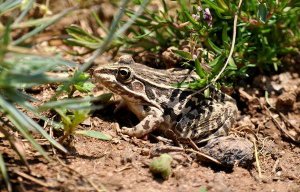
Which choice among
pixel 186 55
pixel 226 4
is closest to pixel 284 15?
pixel 226 4

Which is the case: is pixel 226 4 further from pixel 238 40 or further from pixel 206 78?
pixel 206 78

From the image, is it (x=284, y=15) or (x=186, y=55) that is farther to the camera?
(x=284, y=15)

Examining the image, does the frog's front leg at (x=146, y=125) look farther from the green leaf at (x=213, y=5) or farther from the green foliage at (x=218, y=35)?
the green leaf at (x=213, y=5)

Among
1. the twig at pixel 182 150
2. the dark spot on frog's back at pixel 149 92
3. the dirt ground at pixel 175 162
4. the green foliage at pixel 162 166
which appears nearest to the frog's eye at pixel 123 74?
the dark spot on frog's back at pixel 149 92

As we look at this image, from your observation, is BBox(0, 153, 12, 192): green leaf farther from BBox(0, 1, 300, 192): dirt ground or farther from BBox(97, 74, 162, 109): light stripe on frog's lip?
BBox(97, 74, 162, 109): light stripe on frog's lip

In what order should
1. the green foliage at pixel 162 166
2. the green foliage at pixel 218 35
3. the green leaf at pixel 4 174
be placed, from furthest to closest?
1. the green foliage at pixel 218 35
2. the green foliage at pixel 162 166
3. the green leaf at pixel 4 174

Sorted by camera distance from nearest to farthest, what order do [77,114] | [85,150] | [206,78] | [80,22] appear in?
[77,114], [85,150], [206,78], [80,22]
